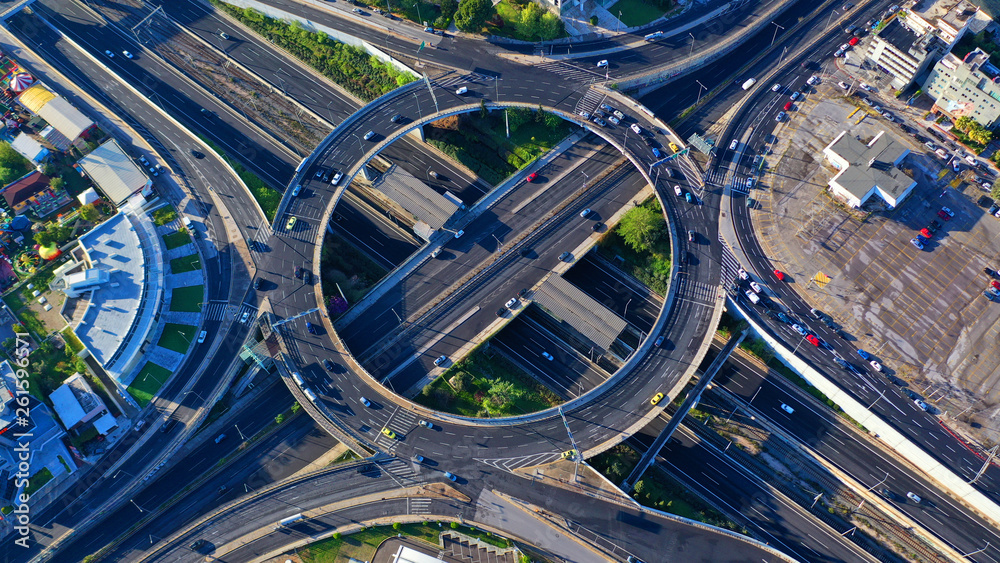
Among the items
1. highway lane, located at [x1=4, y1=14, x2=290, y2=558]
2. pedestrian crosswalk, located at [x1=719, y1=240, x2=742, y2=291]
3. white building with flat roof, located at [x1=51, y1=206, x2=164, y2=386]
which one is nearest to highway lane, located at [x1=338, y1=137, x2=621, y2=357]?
highway lane, located at [x1=4, y1=14, x2=290, y2=558]

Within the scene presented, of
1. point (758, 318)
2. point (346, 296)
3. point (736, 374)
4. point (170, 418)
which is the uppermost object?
point (758, 318)

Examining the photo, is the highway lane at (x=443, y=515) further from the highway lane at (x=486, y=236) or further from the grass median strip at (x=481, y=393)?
the highway lane at (x=486, y=236)

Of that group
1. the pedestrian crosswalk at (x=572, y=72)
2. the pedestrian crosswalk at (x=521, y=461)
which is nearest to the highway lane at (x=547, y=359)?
the pedestrian crosswalk at (x=521, y=461)

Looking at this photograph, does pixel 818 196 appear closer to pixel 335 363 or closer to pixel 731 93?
pixel 731 93

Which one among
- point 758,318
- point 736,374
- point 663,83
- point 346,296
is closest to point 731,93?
point 663,83

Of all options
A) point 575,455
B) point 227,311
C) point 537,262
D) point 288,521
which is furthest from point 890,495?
point 227,311

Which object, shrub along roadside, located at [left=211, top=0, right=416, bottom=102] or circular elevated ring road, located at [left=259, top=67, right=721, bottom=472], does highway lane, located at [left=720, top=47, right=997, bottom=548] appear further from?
shrub along roadside, located at [left=211, top=0, right=416, bottom=102]

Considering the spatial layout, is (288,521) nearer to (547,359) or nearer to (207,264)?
(207,264)
